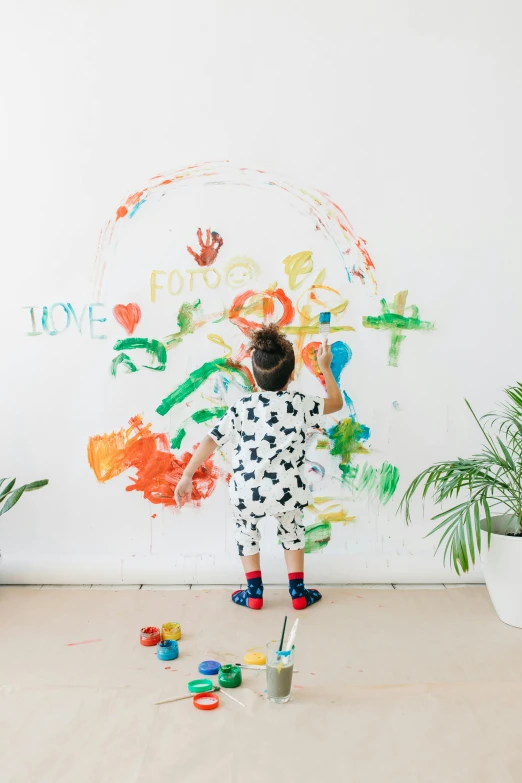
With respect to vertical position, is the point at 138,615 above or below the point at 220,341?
below

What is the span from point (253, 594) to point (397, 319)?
1108 millimetres

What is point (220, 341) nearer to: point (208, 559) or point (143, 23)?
point (208, 559)

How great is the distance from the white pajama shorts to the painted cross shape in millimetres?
737

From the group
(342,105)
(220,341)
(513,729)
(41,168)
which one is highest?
(342,105)

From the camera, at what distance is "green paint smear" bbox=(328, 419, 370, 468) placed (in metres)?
2.45

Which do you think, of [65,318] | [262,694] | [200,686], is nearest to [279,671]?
[262,694]

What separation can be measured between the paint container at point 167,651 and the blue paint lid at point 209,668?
0.33 ft

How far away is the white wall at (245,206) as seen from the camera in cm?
235

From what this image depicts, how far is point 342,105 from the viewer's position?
237cm

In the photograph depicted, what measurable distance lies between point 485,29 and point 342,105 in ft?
1.88

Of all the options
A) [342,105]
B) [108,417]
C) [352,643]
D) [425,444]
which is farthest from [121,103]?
[352,643]

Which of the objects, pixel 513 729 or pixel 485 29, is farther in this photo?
pixel 485 29

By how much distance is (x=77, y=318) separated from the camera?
2441mm

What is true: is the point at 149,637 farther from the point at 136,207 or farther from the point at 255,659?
the point at 136,207
